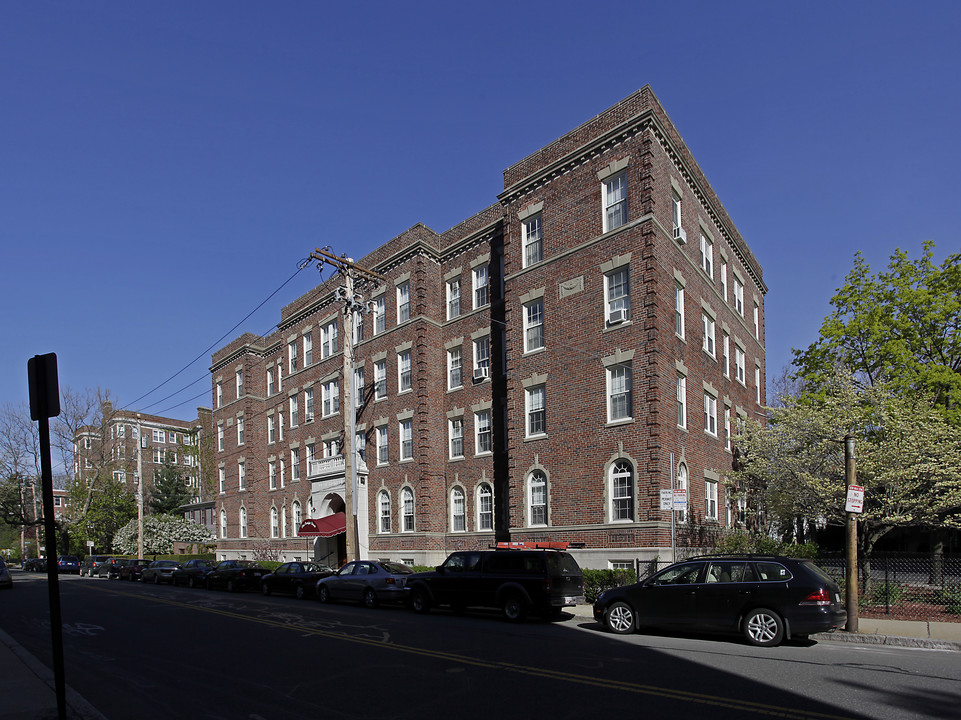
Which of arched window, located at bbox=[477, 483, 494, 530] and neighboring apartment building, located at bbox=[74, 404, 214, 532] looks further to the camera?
neighboring apartment building, located at bbox=[74, 404, 214, 532]

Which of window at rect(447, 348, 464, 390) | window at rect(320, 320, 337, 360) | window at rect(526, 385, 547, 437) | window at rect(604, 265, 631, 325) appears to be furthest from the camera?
window at rect(320, 320, 337, 360)

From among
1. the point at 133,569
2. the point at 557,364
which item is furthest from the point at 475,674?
the point at 133,569

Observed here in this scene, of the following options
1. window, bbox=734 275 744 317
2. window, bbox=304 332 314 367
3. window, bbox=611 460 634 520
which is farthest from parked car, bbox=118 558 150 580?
window, bbox=734 275 744 317

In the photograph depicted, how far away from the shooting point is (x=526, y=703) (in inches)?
341

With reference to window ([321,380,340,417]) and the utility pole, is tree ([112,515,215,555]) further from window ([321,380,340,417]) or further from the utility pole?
the utility pole

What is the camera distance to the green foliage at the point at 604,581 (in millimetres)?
20859

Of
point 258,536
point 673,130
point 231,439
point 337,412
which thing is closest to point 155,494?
point 231,439

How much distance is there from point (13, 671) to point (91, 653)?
256 centimetres

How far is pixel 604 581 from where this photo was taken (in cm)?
2098

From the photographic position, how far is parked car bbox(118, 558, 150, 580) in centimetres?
4325

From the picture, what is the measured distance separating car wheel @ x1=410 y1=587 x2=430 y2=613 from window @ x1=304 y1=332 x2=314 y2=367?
23.5 m

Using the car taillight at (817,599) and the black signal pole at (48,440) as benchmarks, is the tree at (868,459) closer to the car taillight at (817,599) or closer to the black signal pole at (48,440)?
the car taillight at (817,599)

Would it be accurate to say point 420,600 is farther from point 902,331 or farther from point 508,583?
point 902,331

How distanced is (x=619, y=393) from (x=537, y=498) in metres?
4.91
